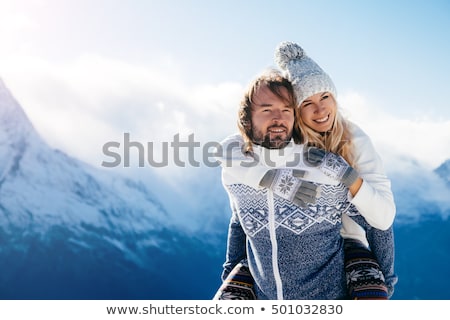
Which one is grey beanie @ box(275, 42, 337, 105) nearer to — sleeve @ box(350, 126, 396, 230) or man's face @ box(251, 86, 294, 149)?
man's face @ box(251, 86, 294, 149)

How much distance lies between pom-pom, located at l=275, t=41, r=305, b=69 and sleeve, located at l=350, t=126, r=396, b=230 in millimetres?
488

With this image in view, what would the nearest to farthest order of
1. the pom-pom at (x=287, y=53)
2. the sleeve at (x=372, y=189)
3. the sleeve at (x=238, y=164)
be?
the sleeve at (x=372, y=189) → the sleeve at (x=238, y=164) → the pom-pom at (x=287, y=53)

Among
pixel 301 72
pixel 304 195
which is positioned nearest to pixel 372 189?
pixel 304 195

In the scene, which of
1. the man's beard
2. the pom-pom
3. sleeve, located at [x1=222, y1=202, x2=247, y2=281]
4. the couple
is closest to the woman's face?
the couple

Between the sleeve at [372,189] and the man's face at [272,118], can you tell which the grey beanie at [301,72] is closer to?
the man's face at [272,118]

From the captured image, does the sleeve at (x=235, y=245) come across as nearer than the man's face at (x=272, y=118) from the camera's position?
No

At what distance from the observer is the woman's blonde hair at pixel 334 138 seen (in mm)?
2369

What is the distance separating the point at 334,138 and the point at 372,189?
32 centimetres

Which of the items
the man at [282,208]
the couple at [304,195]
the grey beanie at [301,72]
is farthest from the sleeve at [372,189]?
the grey beanie at [301,72]

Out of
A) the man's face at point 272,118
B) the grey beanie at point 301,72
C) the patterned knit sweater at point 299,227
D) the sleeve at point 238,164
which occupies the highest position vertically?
the grey beanie at point 301,72

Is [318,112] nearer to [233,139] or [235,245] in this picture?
[233,139]

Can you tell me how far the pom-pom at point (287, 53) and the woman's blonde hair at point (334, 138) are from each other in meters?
0.28

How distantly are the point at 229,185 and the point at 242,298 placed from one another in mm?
558
